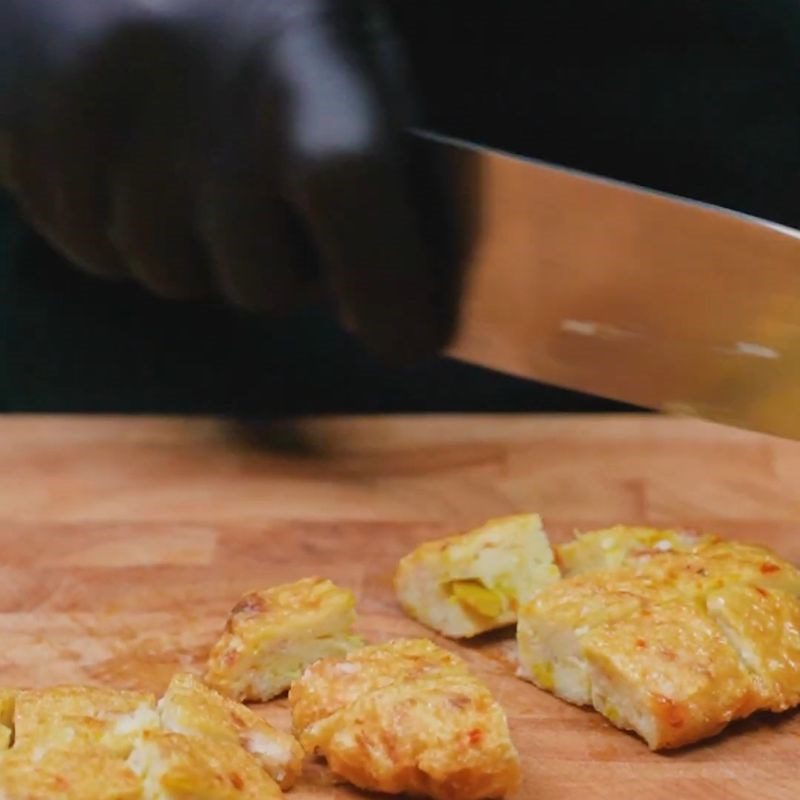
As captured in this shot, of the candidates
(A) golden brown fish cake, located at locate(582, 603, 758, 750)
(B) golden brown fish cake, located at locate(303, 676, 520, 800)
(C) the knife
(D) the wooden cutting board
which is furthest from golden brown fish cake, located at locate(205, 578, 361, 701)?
(C) the knife

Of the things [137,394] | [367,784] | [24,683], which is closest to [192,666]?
[24,683]

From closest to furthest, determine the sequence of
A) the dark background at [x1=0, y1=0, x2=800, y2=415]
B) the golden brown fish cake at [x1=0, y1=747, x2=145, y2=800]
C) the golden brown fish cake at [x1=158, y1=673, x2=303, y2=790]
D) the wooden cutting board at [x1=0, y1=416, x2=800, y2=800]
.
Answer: the golden brown fish cake at [x1=0, y1=747, x2=145, y2=800]
the golden brown fish cake at [x1=158, y1=673, x2=303, y2=790]
the wooden cutting board at [x1=0, y1=416, x2=800, y2=800]
the dark background at [x1=0, y1=0, x2=800, y2=415]

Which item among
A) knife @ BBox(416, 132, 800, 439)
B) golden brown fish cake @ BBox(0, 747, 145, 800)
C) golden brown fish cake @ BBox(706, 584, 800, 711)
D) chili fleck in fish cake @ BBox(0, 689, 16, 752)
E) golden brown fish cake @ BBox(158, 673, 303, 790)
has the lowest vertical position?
chili fleck in fish cake @ BBox(0, 689, 16, 752)

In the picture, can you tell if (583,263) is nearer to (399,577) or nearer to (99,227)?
(399,577)

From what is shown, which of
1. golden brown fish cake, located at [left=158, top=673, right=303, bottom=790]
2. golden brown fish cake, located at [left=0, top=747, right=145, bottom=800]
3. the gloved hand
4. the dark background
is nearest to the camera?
golden brown fish cake, located at [left=0, top=747, right=145, bottom=800]

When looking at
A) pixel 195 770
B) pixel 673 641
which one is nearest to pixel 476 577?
pixel 673 641

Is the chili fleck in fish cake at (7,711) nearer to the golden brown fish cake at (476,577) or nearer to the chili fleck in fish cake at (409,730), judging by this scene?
the chili fleck in fish cake at (409,730)

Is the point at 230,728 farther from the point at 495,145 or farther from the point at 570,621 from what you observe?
the point at 495,145

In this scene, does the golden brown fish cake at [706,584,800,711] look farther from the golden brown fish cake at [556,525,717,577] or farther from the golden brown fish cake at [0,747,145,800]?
the golden brown fish cake at [0,747,145,800]
